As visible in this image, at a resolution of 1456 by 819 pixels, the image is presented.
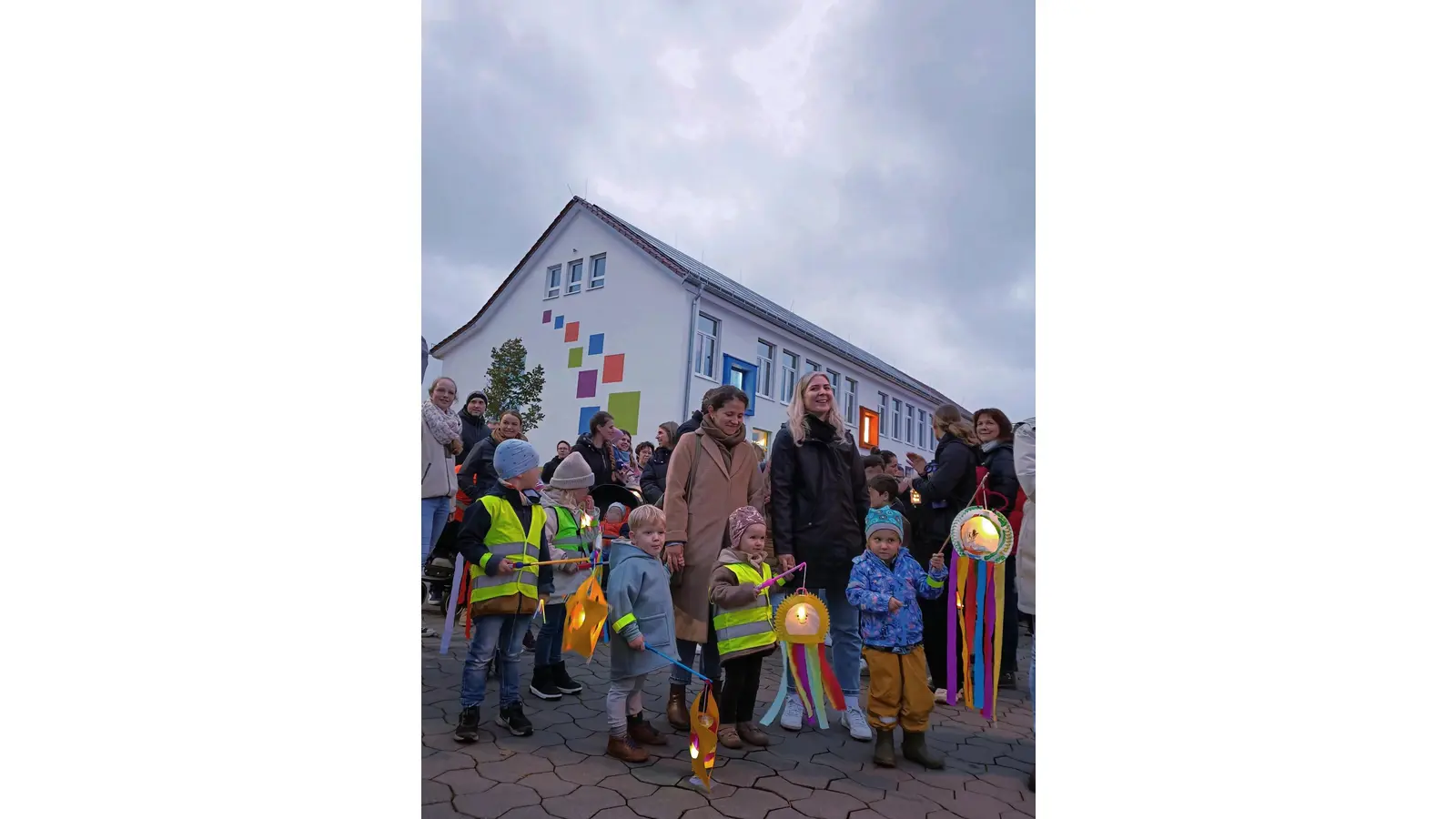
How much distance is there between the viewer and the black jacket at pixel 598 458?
158 inches

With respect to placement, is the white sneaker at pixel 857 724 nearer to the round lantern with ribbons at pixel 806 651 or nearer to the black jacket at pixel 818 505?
the round lantern with ribbons at pixel 806 651

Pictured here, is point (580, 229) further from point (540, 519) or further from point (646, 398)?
point (646, 398)

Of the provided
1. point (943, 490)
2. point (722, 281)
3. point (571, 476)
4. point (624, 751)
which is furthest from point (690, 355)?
point (624, 751)

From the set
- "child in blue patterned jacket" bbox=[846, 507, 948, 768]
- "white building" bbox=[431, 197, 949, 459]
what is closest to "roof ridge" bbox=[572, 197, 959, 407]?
"white building" bbox=[431, 197, 949, 459]

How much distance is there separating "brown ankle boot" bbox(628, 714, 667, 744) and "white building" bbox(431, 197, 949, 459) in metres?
1.31

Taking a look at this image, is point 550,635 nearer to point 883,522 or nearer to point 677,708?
point 677,708

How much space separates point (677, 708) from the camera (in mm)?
2707

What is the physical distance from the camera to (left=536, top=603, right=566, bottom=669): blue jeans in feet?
10.0

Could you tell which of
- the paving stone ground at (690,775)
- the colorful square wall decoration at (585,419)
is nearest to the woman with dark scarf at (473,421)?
the colorful square wall decoration at (585,419)

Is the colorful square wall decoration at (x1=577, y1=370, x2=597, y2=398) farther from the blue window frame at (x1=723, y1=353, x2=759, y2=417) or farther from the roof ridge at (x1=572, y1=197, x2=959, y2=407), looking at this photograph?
the blue window frame at (x1=723, y1=353, x2=759, y2=417)
